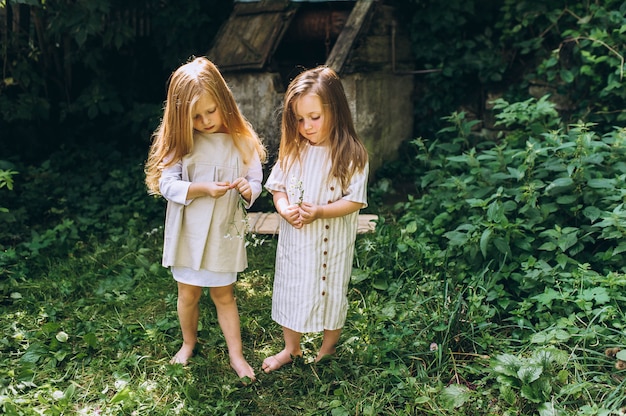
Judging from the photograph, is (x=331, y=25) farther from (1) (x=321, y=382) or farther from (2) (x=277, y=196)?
(1) (x=321, y=382)

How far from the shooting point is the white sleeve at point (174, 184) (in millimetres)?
2492

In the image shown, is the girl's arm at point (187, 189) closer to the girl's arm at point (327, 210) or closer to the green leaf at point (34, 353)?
the girl's arm at point (327, 210)

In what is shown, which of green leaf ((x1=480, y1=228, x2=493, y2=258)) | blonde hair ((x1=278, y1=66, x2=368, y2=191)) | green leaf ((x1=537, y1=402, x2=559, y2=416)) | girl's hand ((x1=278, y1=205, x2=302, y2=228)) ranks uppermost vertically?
blonde hair ((x1=278, y1=66, x2=368, y2=191))

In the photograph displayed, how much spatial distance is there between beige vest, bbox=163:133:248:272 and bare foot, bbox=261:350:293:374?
0.51 metres

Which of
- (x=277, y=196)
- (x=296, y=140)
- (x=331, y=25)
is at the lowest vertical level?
(x=277, y=196)

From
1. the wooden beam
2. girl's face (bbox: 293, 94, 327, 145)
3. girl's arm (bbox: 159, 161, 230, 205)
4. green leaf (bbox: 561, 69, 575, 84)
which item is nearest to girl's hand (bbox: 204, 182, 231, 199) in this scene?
girl's arm (bbox: 159, 161, 230, 205)

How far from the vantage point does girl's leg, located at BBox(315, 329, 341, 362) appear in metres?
2.81

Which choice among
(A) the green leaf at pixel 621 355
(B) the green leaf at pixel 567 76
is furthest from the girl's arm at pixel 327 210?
(B) the green leaf at pixel 567 76

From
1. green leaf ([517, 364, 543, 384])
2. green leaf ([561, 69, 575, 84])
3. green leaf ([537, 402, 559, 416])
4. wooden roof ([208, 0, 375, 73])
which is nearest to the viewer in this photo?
green leaf ([537, 402, 559, 416])

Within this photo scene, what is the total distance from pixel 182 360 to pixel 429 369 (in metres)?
1.17

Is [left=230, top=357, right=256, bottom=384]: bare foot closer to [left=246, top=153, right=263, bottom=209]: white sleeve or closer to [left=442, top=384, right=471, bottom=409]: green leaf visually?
[left=246, top=153, right=263, bottom=209]: white sleeve

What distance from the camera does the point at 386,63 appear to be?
17.4 feet

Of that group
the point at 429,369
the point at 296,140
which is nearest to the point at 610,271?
the point at 429,369

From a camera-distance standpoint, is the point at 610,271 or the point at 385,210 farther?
the point at 385,210
